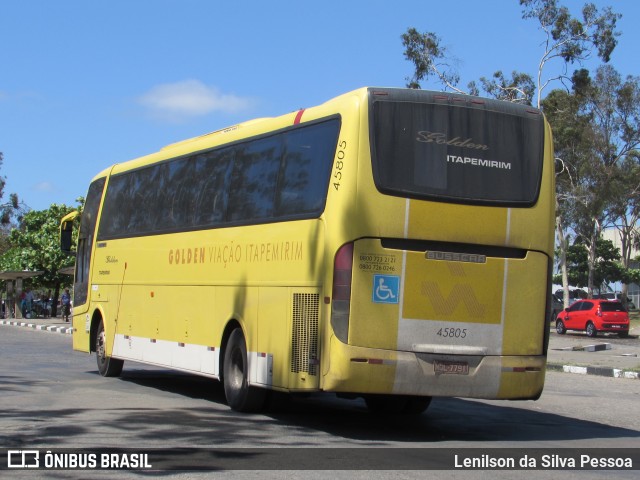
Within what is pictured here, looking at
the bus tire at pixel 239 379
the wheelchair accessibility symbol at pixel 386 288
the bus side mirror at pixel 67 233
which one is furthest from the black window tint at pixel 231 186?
the bus side mirror at pixel 67 233

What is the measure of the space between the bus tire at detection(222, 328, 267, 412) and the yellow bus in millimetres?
28

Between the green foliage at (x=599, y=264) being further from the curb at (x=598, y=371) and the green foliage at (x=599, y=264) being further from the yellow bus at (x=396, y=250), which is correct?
the yellow bus at (x=396, y=250)

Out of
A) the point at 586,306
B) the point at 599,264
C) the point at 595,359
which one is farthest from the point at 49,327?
the point at 599,264

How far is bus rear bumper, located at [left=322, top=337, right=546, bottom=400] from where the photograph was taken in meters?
10.3

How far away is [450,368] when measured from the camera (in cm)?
1062

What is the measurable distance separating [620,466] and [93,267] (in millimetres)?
11718

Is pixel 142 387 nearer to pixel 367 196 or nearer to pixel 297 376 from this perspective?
pixel 297 376

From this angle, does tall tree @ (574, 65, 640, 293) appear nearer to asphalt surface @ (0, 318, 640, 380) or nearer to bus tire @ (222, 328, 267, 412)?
asphalt surface @ (0, 318, 640, 380)

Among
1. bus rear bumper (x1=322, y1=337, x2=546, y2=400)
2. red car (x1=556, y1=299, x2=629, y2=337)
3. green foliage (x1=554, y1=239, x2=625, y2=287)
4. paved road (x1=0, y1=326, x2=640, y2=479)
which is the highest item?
green foliage (x1=554, y1=239, x2=625, y2=287)

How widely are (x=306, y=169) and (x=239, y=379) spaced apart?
9.96ft

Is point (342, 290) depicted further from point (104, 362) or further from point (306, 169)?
point (104, 362)

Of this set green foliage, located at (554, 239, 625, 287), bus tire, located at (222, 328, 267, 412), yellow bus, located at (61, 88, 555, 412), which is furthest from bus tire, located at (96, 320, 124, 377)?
green foliage, located at (554, 239, 625, 287)

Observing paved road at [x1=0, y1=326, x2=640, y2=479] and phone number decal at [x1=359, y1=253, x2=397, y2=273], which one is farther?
phone number decal at [x1=359, y1=253, x2=397, y2=273]

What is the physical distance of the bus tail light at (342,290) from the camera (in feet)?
33.9
